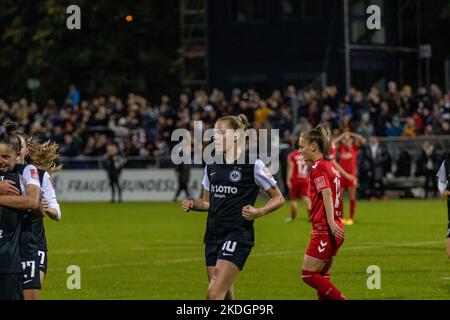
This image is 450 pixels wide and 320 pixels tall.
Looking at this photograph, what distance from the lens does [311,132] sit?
13.3 meters

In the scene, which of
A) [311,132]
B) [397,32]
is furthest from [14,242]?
[397,32]

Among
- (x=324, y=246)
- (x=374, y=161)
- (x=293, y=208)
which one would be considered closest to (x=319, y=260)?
(x=324, y=246)

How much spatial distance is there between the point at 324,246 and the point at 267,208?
121 cm

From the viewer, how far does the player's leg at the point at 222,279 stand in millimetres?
11453

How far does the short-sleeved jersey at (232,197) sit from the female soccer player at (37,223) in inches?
58.9

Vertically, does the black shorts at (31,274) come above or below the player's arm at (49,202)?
below

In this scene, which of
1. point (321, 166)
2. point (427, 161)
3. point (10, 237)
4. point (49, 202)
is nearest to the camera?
point (10, 237)

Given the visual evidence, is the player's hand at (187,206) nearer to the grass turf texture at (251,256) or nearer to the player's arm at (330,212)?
the player's arm at (330,212)

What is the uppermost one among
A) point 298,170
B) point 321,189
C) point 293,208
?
point 321,189

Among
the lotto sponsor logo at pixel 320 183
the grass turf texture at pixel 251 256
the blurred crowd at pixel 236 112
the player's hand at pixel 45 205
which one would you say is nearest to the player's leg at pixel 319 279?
the lotto sponsor logo at pixel 320 183

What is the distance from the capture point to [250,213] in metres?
11.7

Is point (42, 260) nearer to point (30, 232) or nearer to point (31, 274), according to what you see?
point (31, 274)

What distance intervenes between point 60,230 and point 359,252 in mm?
9293

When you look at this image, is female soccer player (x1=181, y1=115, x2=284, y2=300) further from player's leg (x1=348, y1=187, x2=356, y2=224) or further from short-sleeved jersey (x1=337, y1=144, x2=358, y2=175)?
short-sleeved jersey (x1=337, y1=144, x2=358, y2=175)
